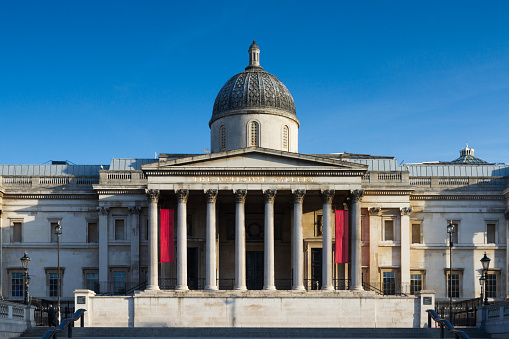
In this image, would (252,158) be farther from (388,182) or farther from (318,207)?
(388,182)

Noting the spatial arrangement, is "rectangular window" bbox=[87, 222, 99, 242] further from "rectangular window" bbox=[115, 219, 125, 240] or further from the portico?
the portico

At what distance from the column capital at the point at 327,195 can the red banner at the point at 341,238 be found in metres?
0.93

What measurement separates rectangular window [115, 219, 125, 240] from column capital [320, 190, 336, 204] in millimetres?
16072

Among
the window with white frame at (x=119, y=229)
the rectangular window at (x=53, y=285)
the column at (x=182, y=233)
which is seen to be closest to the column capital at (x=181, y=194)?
the column at (x=182, y=233)

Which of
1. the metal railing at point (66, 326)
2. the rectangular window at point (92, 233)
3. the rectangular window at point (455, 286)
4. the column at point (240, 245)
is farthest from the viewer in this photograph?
the rectangular window at point (92, 233)

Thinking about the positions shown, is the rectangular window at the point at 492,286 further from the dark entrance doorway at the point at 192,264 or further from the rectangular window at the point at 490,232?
the dark entrance doorway at the point at 192,264

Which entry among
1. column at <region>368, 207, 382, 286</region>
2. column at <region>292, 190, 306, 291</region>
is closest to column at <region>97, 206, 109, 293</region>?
column at <region>292, 190, 306, 291</region>

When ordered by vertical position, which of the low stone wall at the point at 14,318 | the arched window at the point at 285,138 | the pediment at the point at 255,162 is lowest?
the low stone wall at the point at 14,318

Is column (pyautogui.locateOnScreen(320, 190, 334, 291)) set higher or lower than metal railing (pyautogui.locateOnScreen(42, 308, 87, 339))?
higher

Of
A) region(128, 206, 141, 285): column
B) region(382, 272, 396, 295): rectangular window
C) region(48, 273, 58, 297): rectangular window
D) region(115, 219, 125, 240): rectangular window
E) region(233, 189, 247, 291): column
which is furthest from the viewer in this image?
region(48, 273, 58, 297): rectangular window

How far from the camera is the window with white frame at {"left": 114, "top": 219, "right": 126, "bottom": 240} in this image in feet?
188

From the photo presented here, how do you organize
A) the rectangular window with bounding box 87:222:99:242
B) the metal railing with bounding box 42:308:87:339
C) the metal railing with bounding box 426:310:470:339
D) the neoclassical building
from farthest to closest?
the rectangular window with bounding box 87:222:99:242 < the neoclassical building < the metal railing with bounding box 426:310:470:339 < the metal railing with bounding box 42:308:87:339

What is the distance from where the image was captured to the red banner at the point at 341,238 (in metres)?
51.0

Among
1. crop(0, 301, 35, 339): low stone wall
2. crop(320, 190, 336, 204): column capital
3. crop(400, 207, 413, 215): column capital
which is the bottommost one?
crop(0, 301, 35, 339): low stone wall
